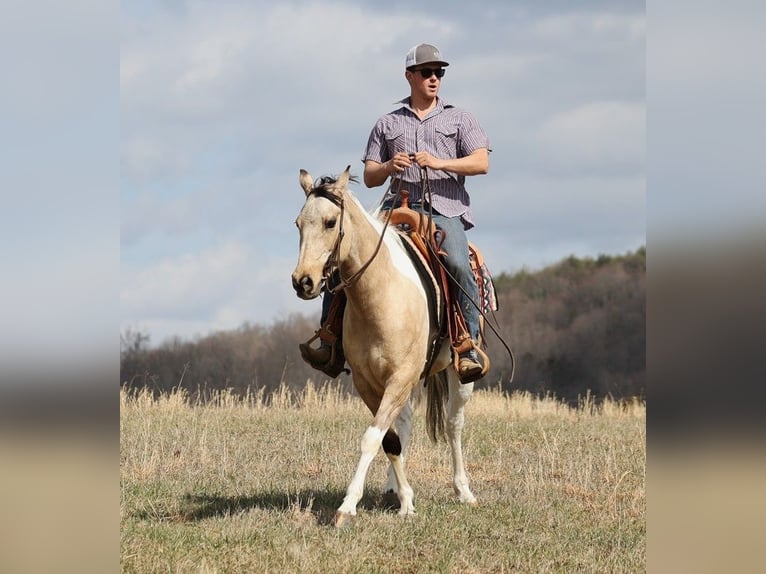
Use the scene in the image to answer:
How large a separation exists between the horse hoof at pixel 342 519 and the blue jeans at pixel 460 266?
5.92 feet

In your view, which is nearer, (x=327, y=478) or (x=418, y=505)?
(x=418, y=505)

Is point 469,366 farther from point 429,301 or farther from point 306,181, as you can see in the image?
point 306,181

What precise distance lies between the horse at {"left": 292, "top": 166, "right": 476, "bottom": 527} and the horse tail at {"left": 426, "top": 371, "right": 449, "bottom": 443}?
0.97 m

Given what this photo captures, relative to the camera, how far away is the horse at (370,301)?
6840mm

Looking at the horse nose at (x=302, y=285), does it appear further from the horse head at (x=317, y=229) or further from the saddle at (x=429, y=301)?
the saddle at (x=429, y=301)

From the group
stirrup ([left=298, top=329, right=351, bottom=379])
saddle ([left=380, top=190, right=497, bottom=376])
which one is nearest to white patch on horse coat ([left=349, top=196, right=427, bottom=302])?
saddle ([left=380, top=190, right=497, bottom=376])

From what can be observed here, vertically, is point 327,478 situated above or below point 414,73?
below

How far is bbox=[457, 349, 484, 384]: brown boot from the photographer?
27.0ft

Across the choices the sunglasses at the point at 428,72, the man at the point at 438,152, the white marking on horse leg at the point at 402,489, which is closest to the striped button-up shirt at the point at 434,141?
the man at the point at 438,152
